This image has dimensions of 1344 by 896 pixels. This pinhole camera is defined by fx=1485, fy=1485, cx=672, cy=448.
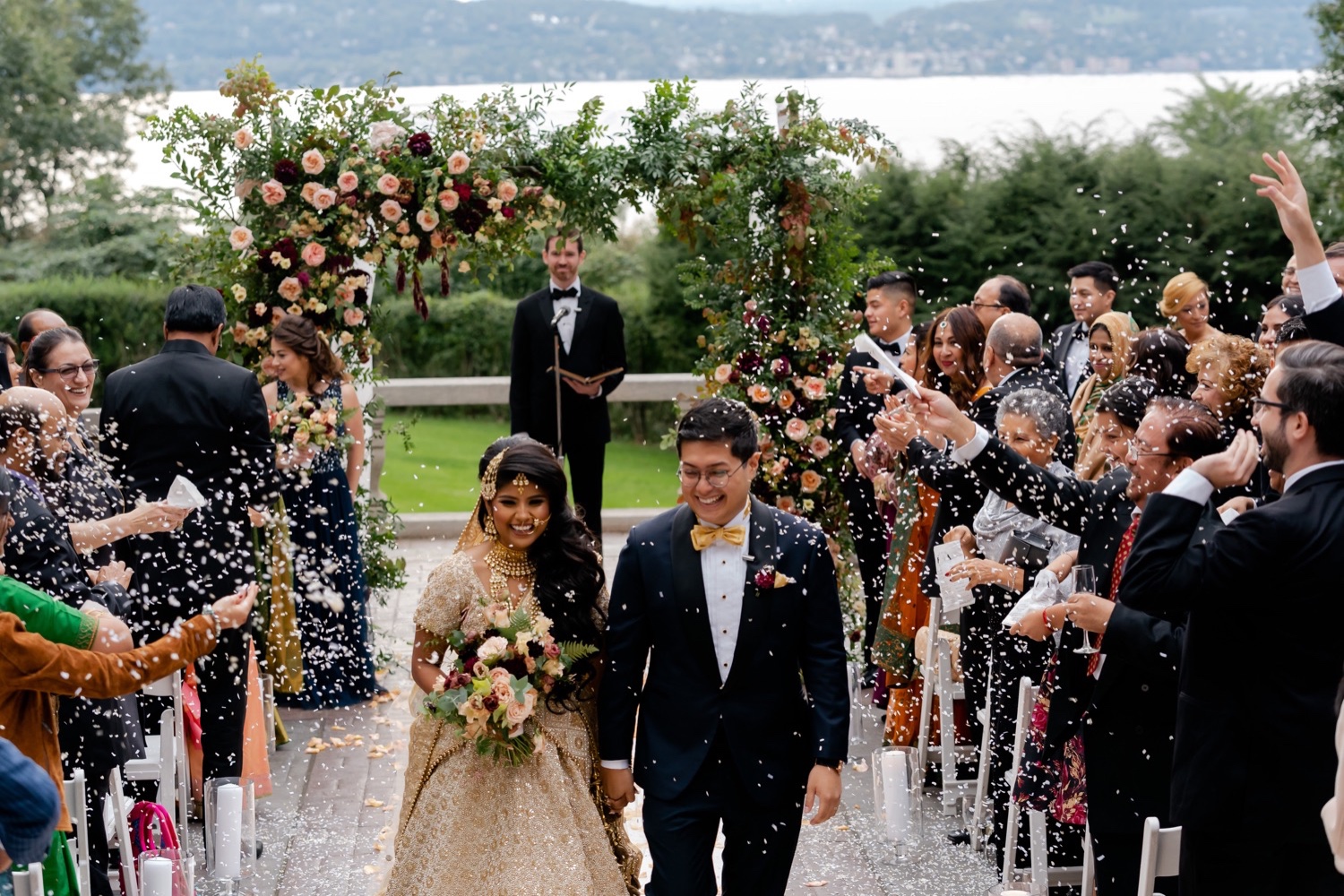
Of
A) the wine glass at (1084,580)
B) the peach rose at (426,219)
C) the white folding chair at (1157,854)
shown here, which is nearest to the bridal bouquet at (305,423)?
the peach rose at (426,219)

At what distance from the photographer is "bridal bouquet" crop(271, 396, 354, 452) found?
23.6 ft

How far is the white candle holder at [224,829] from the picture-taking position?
5168 millimetres

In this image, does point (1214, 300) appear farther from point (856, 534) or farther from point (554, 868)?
point (554, 868)

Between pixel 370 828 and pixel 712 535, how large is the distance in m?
2.57

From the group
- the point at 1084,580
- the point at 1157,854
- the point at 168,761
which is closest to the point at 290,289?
the point at 168,761

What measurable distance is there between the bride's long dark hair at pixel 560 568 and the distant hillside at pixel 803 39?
11768mm

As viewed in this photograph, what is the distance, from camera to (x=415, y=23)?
22.7m

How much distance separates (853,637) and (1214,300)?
6629 millimetres

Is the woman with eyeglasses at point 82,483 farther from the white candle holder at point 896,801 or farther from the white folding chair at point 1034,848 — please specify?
the white folding chair at point 1034,848

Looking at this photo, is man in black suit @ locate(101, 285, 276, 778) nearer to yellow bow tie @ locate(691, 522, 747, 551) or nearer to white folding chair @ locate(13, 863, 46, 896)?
white folding chair @ locate(13, 863, 46, 896)

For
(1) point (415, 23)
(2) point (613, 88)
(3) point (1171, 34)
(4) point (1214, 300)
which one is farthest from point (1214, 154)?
(1) point (415, 23)

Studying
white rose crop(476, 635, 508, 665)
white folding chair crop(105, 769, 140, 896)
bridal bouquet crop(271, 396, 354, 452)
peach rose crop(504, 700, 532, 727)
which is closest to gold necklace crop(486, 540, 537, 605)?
white rose crop(476, 635, 508, 665)

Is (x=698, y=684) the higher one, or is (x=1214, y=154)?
(x=1214, y=154)

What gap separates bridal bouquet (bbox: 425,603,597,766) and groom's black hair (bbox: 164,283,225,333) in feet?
7.71
